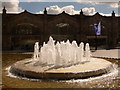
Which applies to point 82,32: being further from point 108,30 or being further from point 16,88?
point 16,88

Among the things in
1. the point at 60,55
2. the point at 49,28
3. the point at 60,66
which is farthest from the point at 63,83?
the point at 49,28

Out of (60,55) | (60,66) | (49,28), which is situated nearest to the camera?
(60,66)

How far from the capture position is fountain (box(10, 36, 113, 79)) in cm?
1195

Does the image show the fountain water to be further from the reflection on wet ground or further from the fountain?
the reflection on wet ground

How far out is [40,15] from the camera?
1646 inches

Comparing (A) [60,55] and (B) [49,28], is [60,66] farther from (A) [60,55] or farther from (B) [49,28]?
(B) [49,28]

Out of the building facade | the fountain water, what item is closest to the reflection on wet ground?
the fountain water

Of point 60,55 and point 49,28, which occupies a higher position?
point 49,28

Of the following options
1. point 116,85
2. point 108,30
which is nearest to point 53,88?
point 116,85

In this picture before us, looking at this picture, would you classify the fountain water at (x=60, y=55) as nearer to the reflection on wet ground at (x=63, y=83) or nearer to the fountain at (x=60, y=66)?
the fountain at (x=60, y=66)

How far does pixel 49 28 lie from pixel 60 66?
95.2 ft

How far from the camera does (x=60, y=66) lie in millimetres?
13750

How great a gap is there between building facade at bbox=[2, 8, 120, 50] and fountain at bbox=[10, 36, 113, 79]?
82.6ft

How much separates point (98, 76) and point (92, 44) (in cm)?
3217
